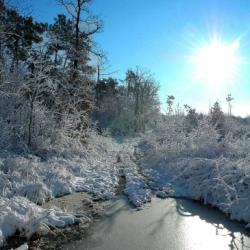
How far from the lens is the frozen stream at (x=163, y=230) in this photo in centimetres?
706

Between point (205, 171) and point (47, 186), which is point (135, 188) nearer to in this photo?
point (205, 171)

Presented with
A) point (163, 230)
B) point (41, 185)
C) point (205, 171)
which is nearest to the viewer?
point (163, 230)

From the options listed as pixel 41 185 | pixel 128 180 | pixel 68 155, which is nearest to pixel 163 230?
pixel 41 185

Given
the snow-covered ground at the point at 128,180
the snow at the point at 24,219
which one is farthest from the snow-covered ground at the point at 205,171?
the snow at the point at 24,219

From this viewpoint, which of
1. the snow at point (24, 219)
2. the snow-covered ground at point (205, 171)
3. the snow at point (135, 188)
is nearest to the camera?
the snow at point (24, 219)

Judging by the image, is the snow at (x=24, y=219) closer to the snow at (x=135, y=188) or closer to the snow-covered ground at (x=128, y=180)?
the snow-covered ground at (x=128, y=180)

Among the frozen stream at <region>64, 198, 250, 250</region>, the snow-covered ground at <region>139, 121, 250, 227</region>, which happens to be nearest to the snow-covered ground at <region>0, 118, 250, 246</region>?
the snow-covered ground at <region>139, 121, 250, 227</region>

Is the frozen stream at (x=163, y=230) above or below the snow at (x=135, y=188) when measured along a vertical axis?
below

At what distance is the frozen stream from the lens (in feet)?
23.2

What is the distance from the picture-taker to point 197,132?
17.4 meters

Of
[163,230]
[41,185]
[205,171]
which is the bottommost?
[163,230]

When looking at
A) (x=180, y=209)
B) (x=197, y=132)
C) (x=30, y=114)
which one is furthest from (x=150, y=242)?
(x=197, y=132)

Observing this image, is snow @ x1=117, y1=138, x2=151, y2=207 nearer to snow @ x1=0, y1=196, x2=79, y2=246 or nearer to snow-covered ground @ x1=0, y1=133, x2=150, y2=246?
snow-covered ground @ x1=0, y1=133, x2=150, y2=246

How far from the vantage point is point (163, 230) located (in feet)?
26.2
